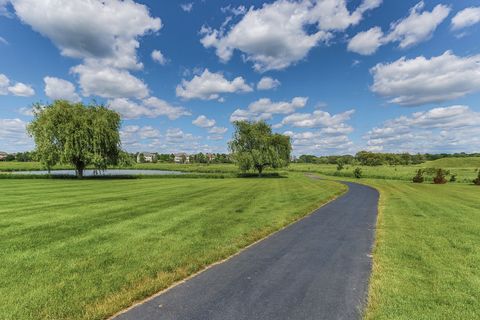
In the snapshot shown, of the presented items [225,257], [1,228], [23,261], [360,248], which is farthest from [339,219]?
[1,228]

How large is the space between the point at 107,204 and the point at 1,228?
587cm

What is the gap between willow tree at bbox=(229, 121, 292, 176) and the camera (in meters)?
53.2

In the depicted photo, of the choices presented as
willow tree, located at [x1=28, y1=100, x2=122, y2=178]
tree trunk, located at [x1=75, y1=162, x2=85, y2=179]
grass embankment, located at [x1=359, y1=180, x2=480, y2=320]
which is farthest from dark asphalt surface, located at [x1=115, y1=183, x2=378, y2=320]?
tree trunk, located at [x1=75, y1=162, x2=85, y2=179]

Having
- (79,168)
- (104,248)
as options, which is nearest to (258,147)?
(79,168)

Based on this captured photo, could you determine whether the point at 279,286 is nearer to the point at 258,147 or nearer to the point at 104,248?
the point at 104,248

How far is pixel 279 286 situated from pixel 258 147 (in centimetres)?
4950

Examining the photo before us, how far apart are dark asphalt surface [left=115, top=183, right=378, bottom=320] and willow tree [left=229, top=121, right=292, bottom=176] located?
43.8 metres

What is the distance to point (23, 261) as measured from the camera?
682 cm

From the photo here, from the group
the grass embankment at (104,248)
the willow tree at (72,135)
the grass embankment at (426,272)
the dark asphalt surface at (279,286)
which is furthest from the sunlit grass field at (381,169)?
the grass embankment at (426,272)

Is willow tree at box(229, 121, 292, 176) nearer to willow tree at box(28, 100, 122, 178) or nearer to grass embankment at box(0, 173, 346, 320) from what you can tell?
willow tree at box(28, 100, 122, 178)

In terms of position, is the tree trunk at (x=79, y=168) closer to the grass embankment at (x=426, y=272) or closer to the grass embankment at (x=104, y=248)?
the grass embankment at (x=104, y=248)

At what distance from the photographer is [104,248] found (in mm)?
7945

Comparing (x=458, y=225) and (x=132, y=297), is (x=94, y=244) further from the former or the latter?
(x=458, y=225)

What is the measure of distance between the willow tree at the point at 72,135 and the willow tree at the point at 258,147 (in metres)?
24.4
